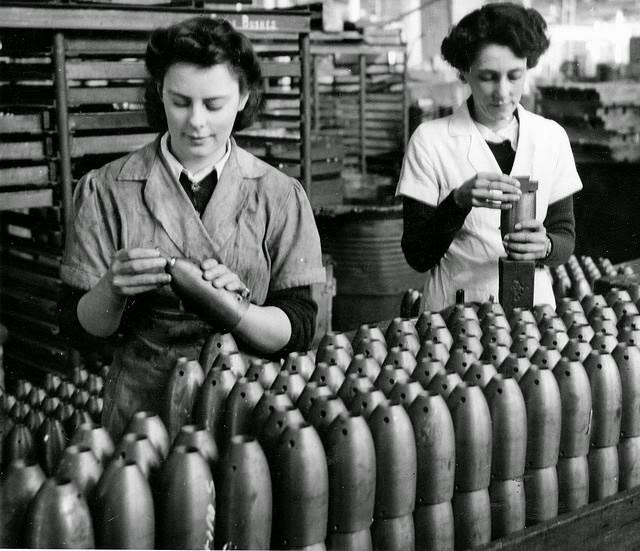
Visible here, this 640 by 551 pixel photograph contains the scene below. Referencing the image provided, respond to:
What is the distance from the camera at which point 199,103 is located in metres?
1.48

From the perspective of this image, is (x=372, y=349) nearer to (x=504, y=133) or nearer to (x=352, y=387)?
(x=352, y=387)

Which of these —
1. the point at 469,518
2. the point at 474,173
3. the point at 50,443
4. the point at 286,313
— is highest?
the point at 474,173

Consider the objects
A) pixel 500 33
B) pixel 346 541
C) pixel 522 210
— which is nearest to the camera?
pixel 346 541

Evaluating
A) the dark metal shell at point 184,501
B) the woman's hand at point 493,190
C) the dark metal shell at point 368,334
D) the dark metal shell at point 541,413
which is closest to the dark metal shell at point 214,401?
the dark metal shell at point 184,501

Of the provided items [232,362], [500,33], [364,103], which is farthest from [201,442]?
[364,103]

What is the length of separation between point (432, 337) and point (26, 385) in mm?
783

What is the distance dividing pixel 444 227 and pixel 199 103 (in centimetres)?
75

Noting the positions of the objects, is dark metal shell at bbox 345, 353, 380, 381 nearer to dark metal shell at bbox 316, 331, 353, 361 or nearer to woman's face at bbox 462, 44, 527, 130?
dark metal shell at bbox 316, 331, 353, 361

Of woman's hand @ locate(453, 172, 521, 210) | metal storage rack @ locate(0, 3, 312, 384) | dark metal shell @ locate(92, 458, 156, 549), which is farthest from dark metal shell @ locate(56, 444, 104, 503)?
metal storage rack @ locate(0, 3, 312, 384)

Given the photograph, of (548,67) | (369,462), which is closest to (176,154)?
(369,462)

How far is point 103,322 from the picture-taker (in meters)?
1.49

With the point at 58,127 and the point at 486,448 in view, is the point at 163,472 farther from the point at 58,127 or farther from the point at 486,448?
the point at 58,127

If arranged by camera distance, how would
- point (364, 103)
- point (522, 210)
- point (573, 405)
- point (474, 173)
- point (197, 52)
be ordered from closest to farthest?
point (573, 405)
point (197, 52)
point (522, 210)
point (474, 173)
point (364, 103)

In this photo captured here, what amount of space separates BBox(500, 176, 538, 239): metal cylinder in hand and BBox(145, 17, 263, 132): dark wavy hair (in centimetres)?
62
